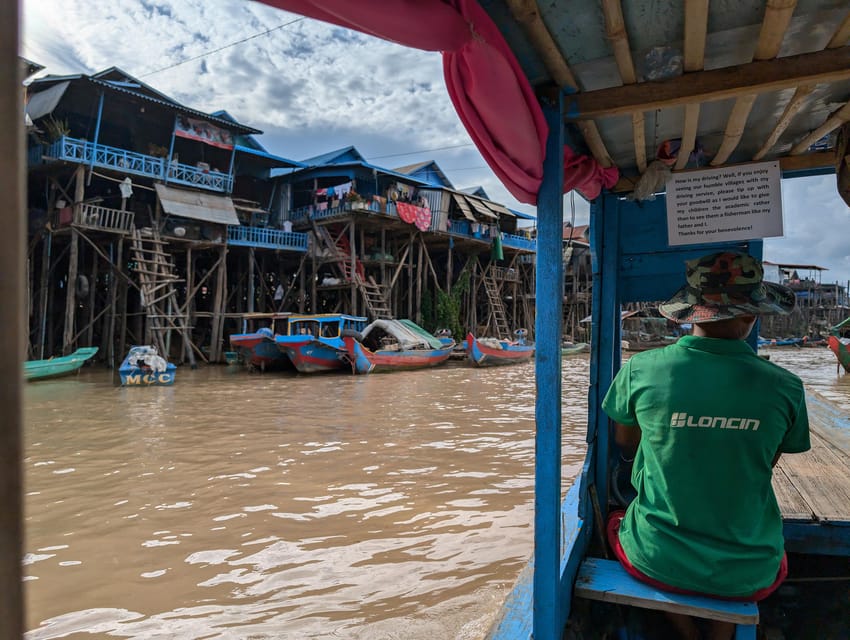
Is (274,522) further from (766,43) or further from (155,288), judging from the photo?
(155,288)

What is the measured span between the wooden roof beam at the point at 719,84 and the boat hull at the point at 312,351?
1275 centimetres

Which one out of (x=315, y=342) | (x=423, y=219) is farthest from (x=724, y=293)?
(x=423, y=219)

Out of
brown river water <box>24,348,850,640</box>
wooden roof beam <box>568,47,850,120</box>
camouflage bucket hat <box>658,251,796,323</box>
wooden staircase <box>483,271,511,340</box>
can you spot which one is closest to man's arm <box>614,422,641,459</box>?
camouflage bucket hat <box>658,251,796,323</box>

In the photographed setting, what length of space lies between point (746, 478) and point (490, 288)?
25309 millimetres

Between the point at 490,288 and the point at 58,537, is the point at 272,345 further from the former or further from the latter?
the point at 490,288

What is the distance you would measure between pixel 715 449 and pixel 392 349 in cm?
1444

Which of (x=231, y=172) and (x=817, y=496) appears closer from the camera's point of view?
(x=817, y=496)

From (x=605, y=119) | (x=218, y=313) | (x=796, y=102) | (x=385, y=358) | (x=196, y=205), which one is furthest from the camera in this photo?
(x=218, y=313)

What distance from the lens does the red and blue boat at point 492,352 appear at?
1798 cm

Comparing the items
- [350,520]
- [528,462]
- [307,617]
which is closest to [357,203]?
[528,462]

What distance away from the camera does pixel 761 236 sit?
8.62 ft

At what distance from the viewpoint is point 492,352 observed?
18.5 metres

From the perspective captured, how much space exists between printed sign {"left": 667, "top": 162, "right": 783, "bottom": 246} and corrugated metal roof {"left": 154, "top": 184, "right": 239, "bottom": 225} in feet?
52.6

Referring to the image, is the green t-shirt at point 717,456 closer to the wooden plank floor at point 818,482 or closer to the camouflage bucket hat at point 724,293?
the camouflage bucket hat at point 724,293
